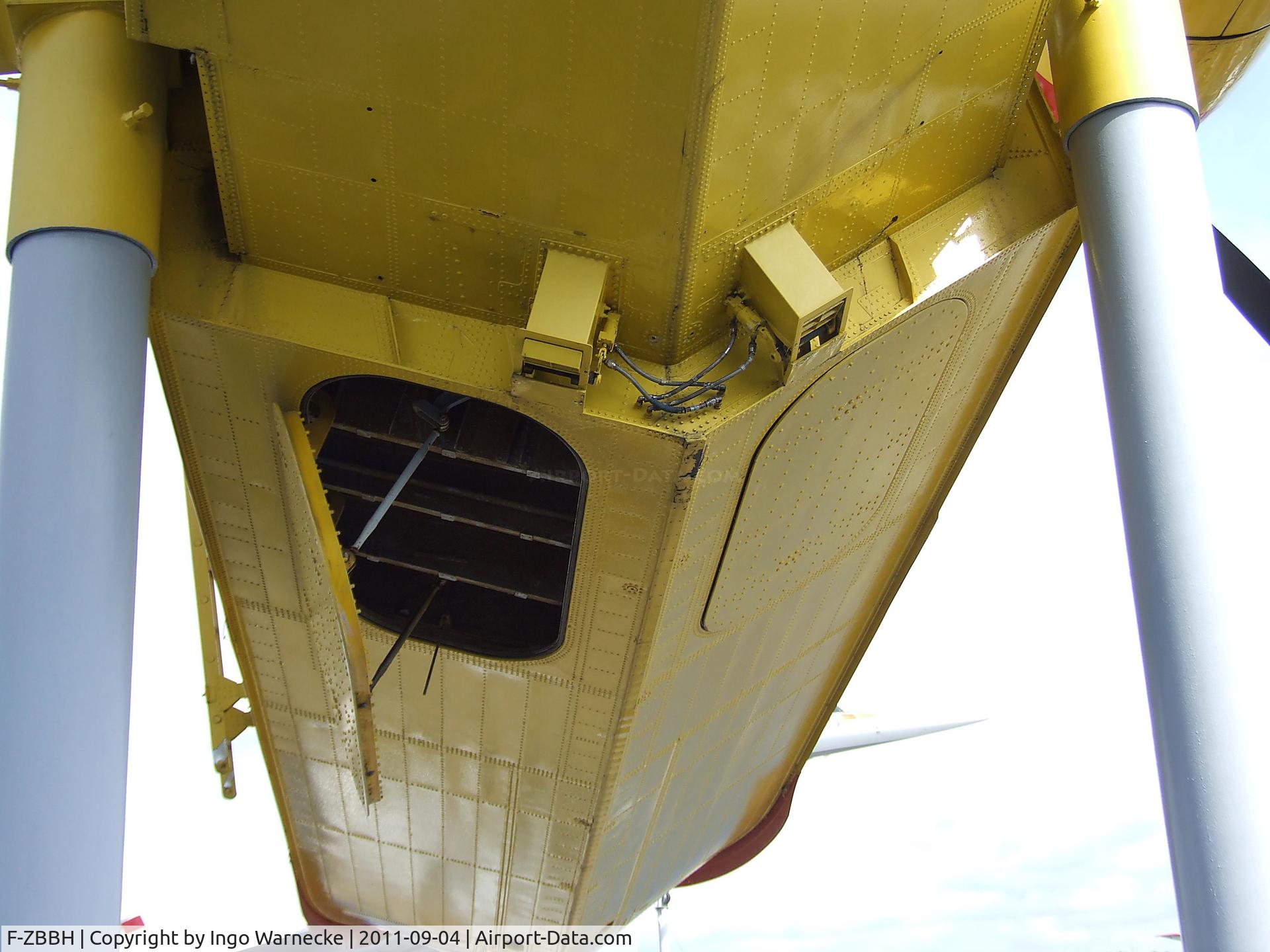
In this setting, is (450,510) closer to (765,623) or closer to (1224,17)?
(765,623)

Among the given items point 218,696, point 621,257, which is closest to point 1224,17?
point 621,257

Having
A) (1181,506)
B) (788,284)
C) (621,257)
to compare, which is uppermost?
(621,257)

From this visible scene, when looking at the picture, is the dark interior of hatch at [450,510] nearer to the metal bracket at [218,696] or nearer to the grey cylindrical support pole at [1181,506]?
A: the metal bracket at [218,696]

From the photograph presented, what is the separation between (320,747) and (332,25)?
7584 mm

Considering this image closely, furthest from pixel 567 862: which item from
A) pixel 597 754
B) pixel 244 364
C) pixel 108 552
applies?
pixel 108 552

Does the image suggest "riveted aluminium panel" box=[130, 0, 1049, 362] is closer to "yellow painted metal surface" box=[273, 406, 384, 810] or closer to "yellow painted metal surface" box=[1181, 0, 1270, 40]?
"yellow painted metal surface" box=[273, 406, 384, 810]

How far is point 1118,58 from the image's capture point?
5043 mm

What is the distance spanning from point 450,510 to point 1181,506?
4638 millimetres

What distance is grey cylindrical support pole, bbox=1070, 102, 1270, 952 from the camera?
365 centimetres

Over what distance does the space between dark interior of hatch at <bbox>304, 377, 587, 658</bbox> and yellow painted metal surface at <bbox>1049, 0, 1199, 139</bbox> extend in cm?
330

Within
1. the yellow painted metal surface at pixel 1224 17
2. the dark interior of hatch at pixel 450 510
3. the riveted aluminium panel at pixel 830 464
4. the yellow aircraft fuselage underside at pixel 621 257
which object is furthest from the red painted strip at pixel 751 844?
the yellow painted metal surface at pixel 1224 17

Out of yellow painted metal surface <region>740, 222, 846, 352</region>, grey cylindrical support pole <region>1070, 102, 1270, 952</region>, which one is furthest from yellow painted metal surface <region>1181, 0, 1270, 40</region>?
yellow painted metal surface <region>740, 222, 846, 352</region>

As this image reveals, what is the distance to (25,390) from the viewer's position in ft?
13.1

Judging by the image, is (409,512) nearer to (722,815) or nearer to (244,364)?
(244,364)
